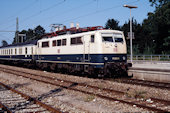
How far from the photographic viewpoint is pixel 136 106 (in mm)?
7359

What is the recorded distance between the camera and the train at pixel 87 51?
46.5 feet

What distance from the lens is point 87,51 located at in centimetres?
1497

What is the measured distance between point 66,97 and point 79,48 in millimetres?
6905

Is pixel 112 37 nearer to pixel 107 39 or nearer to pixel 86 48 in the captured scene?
pixel 107 39

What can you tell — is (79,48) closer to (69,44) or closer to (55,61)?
(69,44)

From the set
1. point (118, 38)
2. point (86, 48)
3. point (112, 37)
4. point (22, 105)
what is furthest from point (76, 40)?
point (22, 105)

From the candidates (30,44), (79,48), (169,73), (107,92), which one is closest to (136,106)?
(107,92)

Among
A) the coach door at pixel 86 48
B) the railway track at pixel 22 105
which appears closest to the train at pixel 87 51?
the coach door at pixel 86 48

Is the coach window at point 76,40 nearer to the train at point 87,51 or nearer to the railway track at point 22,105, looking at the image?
the train at point 87,51

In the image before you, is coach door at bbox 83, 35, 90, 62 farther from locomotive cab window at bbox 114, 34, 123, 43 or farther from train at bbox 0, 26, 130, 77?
locomotive cab window at bbox 114, 34, 123, 43

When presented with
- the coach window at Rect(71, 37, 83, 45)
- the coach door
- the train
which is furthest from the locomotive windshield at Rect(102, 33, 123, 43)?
the coach window at Rect(71, 37, 83, 45)

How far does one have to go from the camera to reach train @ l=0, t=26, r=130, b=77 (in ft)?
46.5

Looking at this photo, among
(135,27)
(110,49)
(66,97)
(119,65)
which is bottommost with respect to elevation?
(66,97)

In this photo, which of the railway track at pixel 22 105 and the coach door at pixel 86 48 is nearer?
the railway track at pixel 22 105
